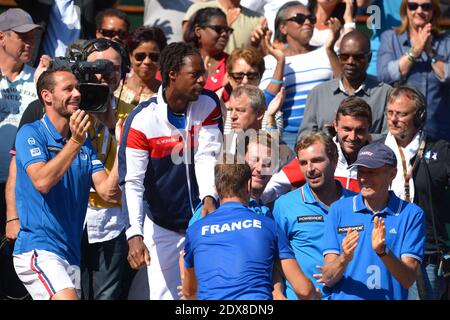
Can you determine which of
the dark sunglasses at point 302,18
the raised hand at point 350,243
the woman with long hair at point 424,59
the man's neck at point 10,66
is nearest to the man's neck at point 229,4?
the dark sunglasses at point 302,18

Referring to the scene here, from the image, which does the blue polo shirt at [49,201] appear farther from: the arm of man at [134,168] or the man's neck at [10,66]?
the man's neck at [10,66]

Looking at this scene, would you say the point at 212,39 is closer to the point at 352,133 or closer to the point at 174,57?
the point at 174,57

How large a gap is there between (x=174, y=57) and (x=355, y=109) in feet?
4.53

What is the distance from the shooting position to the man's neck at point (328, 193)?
7.97 meters

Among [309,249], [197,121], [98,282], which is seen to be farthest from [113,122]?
[309,249]

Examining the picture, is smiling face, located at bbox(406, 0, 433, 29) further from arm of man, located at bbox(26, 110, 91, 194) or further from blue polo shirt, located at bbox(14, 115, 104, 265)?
arm of man, located at bbox(26, 110, 91, 194)

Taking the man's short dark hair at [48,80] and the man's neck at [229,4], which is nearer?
the man's short dark hair at [48,80]

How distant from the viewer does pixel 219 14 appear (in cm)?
1028

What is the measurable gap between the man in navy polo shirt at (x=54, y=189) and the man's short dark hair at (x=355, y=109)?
190 cm

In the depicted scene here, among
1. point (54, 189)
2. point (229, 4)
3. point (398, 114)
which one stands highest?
point (229, 4)

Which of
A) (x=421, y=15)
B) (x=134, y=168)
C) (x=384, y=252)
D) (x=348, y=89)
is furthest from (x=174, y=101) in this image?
(x=421, y=15)

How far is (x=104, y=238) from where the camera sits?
341 inches

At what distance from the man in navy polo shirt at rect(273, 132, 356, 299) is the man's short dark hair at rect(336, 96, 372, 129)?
545 mm

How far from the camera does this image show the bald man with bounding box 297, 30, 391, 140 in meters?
9.50
